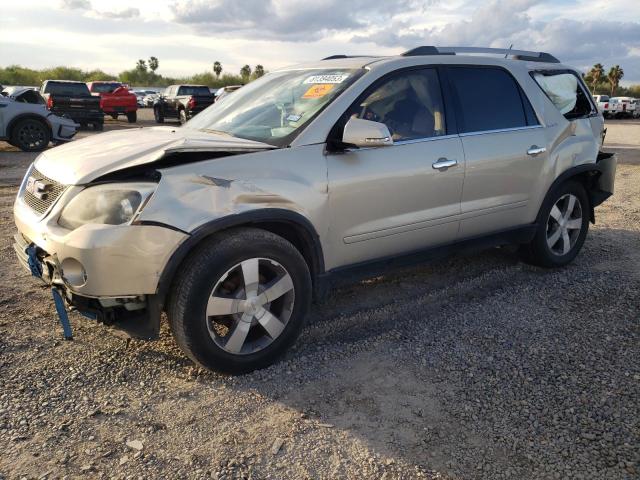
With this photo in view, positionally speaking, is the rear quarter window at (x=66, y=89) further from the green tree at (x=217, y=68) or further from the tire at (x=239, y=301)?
the green tree at (x=217, y=68)

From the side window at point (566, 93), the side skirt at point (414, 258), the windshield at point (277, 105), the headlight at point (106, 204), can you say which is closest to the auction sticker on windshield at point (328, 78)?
the windshield at point (277, 105)

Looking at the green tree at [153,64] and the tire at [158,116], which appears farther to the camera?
the green tree at [153,64]

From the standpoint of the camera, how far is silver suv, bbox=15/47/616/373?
2.86 m

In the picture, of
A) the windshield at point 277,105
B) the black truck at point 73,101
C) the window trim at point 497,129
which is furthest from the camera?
the black truck at point 73,101

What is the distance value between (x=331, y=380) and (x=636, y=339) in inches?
81.5

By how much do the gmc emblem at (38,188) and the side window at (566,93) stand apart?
3.80 meters

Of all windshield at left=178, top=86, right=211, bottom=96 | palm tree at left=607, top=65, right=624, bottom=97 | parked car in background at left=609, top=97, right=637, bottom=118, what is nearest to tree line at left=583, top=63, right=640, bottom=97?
palm tree at left=607, top=65, right=624, bottom=97

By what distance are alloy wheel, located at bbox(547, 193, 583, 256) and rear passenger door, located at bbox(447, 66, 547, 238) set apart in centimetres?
39

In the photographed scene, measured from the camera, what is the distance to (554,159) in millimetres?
4633

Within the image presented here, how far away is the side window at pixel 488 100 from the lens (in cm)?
409

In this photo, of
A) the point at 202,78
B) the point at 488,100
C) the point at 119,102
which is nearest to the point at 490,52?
the point at 488,100

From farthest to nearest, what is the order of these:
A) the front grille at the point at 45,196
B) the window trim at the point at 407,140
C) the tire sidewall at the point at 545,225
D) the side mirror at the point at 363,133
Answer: the tire sidewall at the point at 545,225 < the window trim at the point at 407,140 < the side mirror at the point at 363,133 < the front grille at the point at 45,196

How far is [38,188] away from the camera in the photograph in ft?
10.7

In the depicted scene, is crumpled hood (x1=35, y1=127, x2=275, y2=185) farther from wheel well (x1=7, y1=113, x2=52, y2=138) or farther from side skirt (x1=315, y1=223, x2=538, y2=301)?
wheel well (x1=7, y1=113, x2=52, y2=138)
